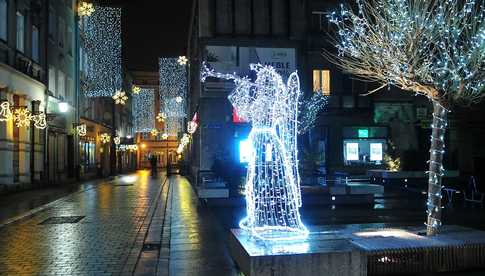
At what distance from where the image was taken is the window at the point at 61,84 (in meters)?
31.9

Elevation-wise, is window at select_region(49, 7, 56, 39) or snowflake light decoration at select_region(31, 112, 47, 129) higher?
window at select_region(49, 7, 56, 39)

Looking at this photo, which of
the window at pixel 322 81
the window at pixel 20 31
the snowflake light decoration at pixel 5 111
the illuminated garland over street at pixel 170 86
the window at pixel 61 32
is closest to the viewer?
the snowflake light decoration at pixel 5 111

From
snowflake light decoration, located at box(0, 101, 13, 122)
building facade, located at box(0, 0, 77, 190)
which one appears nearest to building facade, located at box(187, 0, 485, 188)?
building facade, located at box(0, 0, 77, 190)

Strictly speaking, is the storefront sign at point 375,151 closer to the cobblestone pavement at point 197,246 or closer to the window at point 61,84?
the window at point 61,84

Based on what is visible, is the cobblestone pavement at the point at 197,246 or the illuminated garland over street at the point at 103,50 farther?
the illuminated garland over street at the point at 103,50

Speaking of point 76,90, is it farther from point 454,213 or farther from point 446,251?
point 446,251

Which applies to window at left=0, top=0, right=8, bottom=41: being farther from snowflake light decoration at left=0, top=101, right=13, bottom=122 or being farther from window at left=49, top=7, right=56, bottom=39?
window at left=49, top=7, right=56, bottom=39

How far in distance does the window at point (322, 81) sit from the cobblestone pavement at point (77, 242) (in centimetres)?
1851

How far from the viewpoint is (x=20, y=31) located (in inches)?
984

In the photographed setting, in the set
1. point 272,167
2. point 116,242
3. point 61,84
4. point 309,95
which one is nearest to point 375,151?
point 309,95

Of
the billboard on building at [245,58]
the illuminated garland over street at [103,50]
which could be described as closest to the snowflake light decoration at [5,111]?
the billboard on building at [245,58]

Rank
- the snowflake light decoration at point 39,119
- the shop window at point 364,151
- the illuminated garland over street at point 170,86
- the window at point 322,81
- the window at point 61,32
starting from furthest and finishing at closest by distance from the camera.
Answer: the illuminated garland over street at point 170,86 < the shop window at point 364,151 < the window at point 322,81 < the window at point 61,32 < the snowflake light decoration at point 39,119

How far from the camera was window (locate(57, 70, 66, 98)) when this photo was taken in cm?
3188

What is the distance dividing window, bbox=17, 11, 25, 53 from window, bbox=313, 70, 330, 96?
55.7 ft
